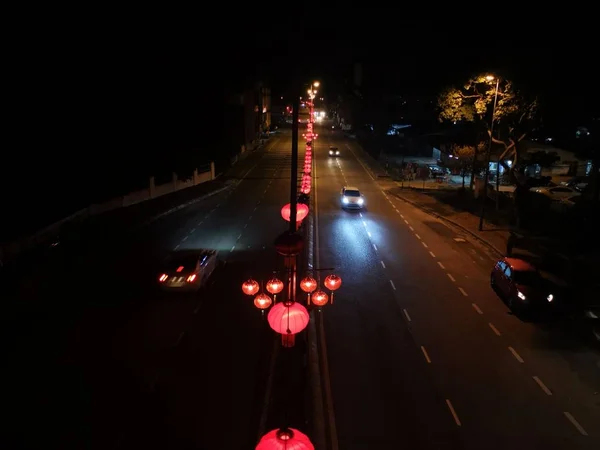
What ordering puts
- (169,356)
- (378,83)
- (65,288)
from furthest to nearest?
(378,83) → (65,288) → (169,356)

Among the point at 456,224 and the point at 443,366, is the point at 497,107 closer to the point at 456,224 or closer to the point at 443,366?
the point at 456,224

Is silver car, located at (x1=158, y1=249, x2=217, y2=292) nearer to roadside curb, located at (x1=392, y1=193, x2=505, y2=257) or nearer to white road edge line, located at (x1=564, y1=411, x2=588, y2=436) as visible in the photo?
white road edge line, located at (x1=564, y1=411, x2=588, y2=436)

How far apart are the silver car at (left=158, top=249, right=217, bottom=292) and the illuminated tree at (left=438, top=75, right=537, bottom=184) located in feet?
64.0

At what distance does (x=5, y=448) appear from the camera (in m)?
10.8

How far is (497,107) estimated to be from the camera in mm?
32094

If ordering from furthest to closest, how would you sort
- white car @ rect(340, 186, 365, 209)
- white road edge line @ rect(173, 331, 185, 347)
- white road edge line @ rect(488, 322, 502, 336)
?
white car @ rect(340, 186, 365, 209) → white road edge line @ rect(488, 322, 502, 336) → white road edge line @ rect(173, 331, 185, 347)

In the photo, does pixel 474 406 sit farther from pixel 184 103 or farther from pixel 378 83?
pixel 378 83

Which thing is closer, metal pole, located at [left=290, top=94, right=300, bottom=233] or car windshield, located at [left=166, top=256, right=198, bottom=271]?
metal pole, located at [left=290, top=94, right=300, bottom=233]

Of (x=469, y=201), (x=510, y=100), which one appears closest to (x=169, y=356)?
(x=510, y=100)

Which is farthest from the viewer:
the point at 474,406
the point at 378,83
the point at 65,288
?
the point at 378,83

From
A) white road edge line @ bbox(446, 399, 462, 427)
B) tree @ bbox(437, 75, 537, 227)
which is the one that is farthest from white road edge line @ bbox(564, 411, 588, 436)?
tree @ bbox(437, 75, 537, 227)

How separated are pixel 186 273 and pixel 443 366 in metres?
9.49

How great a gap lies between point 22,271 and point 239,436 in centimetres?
1172

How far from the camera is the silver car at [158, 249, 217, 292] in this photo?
60.2 feet
